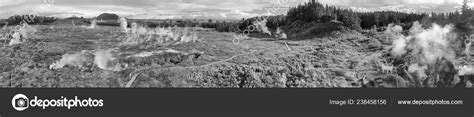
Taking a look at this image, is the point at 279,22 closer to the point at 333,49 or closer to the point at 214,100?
the point at 333,49

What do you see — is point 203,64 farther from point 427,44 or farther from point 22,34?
point 427,44

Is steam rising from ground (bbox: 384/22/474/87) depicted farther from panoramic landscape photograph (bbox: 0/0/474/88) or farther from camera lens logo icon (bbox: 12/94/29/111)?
camera lens logo icon (bbox: 12/94/29/111)

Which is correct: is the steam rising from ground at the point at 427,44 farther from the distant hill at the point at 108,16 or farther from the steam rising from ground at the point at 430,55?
the distant hill at the point at 108,16

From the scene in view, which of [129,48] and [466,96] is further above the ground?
[129,48]

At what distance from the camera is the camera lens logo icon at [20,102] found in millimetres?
17656

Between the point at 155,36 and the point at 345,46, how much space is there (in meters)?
10.6

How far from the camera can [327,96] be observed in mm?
18672

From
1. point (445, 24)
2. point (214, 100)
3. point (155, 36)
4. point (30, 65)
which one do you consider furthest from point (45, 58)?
point (445, 24)

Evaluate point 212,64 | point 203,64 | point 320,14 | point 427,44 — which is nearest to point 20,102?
point 203,64

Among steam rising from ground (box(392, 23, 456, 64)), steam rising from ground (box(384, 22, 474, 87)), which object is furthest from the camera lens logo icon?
steam rising from ground (box(392, 23, 456, 64))

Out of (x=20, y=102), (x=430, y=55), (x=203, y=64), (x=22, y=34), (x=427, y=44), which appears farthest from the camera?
(x=22, y=34)

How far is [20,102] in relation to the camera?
17.7m

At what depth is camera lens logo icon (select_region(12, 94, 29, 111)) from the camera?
17656mm

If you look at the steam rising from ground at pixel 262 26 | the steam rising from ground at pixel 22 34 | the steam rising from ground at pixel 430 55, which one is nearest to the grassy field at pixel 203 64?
the steam rising from ground at pixel 22 34
